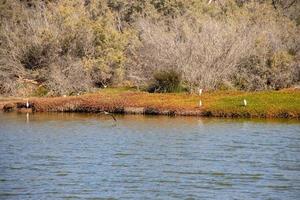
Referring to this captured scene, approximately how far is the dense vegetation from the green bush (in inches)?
3.8

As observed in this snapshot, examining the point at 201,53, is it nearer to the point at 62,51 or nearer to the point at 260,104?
the point at 260,104

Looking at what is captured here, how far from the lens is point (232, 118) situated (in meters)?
51.6

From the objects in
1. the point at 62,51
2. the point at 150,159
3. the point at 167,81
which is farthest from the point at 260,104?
the point at 62,51

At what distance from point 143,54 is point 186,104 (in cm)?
1725

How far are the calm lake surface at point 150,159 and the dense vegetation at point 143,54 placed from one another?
15464 mm

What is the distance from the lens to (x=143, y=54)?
71.7 m

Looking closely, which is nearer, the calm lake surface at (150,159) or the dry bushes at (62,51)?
the calm lake surface at (150,159)

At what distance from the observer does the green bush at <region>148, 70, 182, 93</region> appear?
6312 centimetres

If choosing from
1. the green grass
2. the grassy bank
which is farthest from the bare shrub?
the green grass

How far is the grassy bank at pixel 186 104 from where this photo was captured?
52906 mm

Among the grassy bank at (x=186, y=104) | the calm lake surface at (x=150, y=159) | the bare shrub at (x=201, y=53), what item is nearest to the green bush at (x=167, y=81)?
the bare shrub at (x=201, y=53)

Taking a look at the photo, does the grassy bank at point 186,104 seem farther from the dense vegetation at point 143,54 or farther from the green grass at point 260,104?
the dense vegetation at point 143,54

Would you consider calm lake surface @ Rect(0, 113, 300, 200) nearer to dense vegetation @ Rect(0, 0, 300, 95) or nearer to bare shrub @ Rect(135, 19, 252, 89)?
bare shrub @ Rect(135, 19, 252, 89)

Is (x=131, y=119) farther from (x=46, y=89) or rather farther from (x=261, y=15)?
(x=261, y=15)
